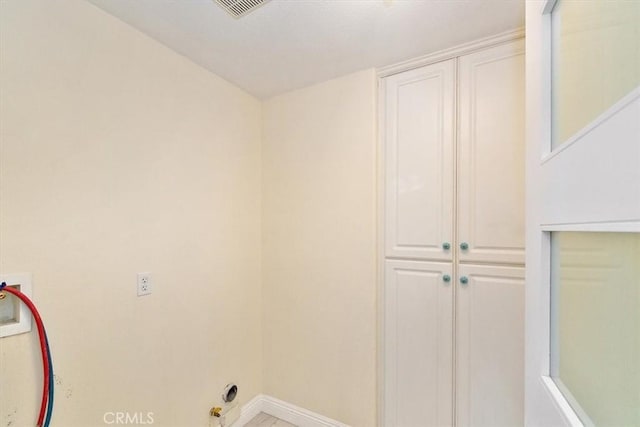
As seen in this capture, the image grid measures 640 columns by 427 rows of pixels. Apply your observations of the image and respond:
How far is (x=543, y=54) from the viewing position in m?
0.71

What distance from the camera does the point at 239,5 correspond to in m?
1.20

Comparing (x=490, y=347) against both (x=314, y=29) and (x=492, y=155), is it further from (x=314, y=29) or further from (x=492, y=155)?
(x=314, y=29)

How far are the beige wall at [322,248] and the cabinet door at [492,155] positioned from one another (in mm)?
484

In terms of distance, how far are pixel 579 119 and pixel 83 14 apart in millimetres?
1694

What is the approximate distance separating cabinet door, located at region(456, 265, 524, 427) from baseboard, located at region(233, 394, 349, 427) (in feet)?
2.56

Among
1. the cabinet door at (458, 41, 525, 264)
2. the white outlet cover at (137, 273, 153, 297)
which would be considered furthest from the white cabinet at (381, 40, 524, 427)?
the white outlet cover at (137, 273, 153, 297)

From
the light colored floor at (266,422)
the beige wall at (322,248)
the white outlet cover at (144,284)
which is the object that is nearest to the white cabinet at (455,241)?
the beige wall at (322,248)

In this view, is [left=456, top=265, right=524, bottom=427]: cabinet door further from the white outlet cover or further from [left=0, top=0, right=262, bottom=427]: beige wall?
the white outlet cover

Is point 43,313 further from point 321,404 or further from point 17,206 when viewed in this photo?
point 321,404

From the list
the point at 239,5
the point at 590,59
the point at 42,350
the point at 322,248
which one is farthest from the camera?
the point at 322,248

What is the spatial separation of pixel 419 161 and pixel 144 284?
1531 mm

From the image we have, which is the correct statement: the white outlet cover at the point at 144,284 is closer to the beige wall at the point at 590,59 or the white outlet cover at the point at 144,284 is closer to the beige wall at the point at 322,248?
the beige wall at the point at 322,248

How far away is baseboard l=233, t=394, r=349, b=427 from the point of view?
1.81 metres

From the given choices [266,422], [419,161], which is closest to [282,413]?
[266,422]
